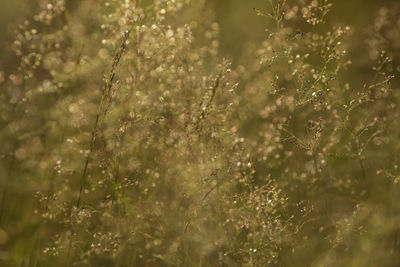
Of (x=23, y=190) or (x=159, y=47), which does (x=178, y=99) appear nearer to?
(x=159, y=47)

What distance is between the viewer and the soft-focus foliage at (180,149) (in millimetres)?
1593

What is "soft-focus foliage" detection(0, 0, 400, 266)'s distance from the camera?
5.23 feet

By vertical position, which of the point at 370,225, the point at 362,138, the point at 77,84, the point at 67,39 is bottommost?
the point at 370,225

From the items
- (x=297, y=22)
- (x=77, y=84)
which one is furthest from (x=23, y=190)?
(x=297, y=22)

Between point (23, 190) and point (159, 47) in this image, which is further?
point (23, 190)

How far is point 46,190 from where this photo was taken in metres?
1.89

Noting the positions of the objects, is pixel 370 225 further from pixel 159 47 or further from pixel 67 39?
pixel 67 39

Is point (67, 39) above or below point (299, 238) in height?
above

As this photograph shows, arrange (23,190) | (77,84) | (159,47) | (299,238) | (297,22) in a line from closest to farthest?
(159,47), (299,238), (23,190), (77,84), (297,22)

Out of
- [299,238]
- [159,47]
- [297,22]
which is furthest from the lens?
[297,22]

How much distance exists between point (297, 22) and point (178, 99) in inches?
49.1

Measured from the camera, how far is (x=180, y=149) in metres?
1.62

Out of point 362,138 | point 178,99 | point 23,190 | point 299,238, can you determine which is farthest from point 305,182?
point 23,190

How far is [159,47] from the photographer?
170 cm
